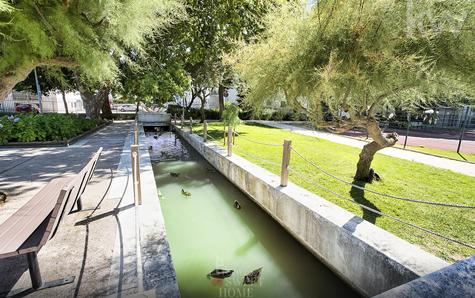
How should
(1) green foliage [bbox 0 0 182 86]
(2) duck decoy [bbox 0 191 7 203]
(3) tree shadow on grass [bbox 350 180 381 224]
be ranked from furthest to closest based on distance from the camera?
(2) duck decoy [bbox 0 191 7 203] → (3) tree shadow on grass [bbox 350 180 381 224] → (1) green foliage [bbox 0 0 182 86]

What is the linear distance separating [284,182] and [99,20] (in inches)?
162

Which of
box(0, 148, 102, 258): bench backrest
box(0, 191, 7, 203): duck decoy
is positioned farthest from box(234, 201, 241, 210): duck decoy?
box(0, 191, 7, 203): duck decoy

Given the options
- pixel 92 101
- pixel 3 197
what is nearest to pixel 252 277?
pixel 3 197

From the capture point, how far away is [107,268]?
3.10m

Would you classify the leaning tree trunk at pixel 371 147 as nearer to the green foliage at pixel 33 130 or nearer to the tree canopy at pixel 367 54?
the tree canopy at pixel 367 54

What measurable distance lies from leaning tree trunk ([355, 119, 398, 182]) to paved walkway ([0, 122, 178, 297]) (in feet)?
15.1

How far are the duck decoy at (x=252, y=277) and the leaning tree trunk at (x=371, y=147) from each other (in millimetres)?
3738

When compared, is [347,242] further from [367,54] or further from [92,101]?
[92,101]

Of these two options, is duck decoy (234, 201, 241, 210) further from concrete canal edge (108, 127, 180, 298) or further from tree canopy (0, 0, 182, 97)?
tree canopy (0, 0, 182, 97)

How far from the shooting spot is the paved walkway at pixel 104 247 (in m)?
2.82

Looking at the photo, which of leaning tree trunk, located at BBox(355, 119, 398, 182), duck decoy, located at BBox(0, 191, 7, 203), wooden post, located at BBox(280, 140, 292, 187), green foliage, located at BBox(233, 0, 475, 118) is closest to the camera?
green foliage, located at BBox(233, 0, 475, 118)

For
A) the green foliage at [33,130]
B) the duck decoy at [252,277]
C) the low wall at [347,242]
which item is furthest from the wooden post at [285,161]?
the green foliage at [33,130]

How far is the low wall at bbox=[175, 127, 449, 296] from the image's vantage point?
3066mm

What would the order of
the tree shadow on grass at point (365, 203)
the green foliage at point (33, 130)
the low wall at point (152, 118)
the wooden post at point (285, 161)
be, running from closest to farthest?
the tree shadow on grass at point (365, 203)
the wooden post at point (285, 161)
the green foliage at point (33, 130)
the low wall at point (152, 118)
